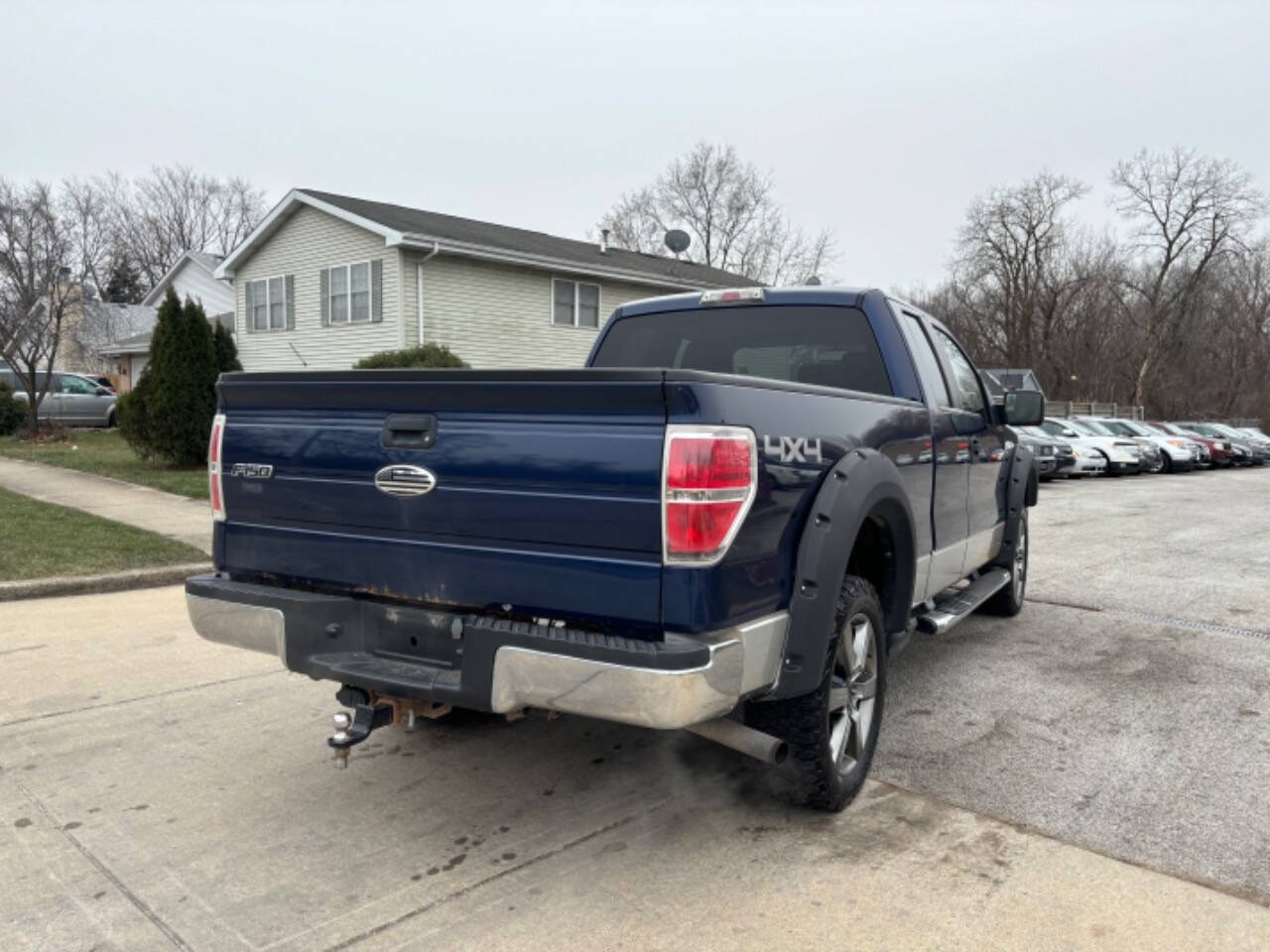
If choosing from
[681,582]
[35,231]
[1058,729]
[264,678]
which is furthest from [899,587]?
[35,231]

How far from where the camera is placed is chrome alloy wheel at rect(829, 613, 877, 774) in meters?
3.53

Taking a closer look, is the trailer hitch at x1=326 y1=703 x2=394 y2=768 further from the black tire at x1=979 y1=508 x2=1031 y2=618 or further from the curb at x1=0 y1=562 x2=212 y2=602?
the curb at x1=0 y1=562 x2=212 y2=602

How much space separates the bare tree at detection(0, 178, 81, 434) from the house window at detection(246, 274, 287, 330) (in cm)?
375

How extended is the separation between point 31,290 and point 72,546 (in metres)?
14.8

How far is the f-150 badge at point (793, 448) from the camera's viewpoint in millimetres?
2918

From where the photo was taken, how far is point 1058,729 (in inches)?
179

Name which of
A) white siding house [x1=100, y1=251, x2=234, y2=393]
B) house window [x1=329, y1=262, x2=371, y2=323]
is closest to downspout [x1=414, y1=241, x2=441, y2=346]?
house window [x1=329, y1=262, x2=371, y2=323]

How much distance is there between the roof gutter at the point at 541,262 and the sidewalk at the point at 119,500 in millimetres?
7568

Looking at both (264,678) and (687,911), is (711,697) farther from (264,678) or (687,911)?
(264,678)

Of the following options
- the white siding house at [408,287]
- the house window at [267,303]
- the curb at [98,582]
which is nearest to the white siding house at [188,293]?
the house window at [267,303]

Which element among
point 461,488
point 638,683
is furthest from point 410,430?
point 638,683

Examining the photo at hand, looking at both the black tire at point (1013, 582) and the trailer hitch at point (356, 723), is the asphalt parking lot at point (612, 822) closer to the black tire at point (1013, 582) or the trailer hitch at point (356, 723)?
the trailer hitch at point (356, 723)

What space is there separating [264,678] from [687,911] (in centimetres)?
314

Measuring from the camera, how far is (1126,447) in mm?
23219
